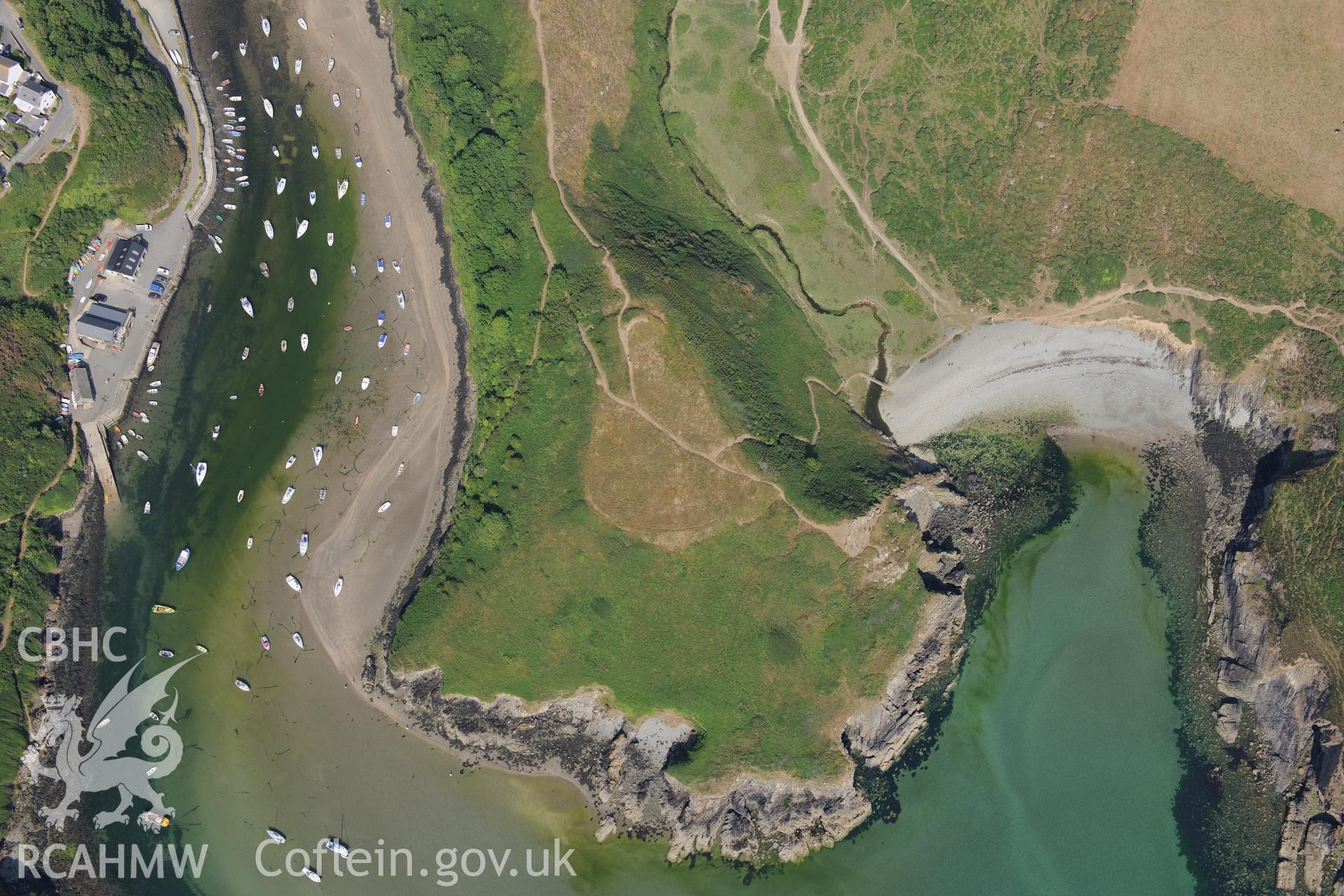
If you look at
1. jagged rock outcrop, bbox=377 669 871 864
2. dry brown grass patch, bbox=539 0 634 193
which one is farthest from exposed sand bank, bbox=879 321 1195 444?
dry brown grass patch, bbox=539 0 634 193

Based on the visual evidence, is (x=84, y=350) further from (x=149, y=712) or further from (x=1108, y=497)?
(x=1108, y=497)

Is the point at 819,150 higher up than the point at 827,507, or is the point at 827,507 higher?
the point at 819,150

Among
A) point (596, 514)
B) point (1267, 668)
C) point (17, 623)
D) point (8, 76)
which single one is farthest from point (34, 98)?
point (1267, 668)

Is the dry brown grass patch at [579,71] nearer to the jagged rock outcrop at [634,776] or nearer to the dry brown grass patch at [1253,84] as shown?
the dry brown grass patch at [1253,84]

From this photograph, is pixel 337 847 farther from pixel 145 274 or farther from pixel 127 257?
pixel 127 257

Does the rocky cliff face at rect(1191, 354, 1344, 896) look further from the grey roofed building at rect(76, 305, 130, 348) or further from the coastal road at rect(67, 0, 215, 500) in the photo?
the grey roofed building at rect(76, 305, 130, 348)

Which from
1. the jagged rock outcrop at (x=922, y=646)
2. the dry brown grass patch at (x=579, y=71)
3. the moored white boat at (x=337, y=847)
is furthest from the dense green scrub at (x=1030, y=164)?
the moored white boat at (x=337, y=847)

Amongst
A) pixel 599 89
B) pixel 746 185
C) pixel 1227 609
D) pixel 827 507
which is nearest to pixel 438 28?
pixel 599 89
